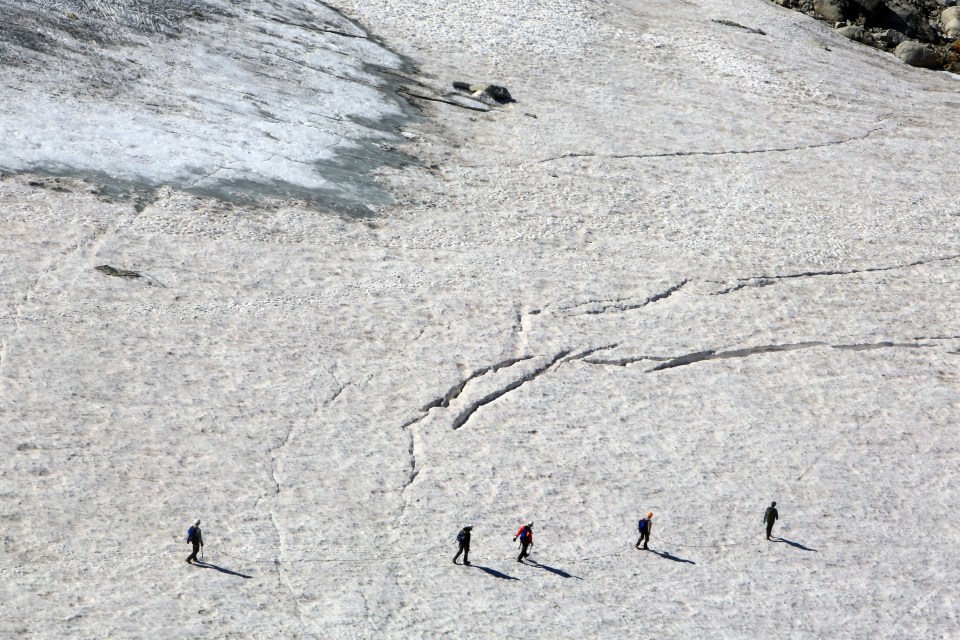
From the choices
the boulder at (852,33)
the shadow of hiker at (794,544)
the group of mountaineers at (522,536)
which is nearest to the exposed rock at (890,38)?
the boulder at (852,33)

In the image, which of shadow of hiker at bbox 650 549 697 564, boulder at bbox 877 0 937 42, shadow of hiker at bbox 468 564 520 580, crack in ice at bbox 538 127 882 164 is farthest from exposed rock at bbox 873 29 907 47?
shadow of hiker at bbox 468 564 520 580

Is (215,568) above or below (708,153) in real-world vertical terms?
below

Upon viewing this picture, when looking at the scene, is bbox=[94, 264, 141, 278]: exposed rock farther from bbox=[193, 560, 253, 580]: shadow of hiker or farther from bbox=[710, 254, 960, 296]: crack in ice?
bbox=[710, 254, 960, 296]: crack in ice

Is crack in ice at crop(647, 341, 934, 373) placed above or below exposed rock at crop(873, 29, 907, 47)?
below

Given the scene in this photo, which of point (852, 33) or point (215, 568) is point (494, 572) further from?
point (852, 33)

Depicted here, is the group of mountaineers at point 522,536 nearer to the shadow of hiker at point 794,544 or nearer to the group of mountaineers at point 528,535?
the group of mountaineers at point 528,535

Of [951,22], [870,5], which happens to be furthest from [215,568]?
[951,22]
